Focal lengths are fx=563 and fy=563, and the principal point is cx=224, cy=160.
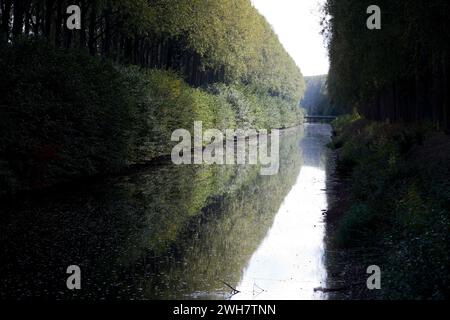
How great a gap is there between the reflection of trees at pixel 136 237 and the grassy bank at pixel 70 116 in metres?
1.43

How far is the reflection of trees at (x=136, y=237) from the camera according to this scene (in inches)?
326

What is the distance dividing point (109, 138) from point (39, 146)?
4.91 m

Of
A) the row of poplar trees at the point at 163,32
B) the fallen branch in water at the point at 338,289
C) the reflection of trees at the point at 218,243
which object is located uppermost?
the row of poplar trees at the point at 163,32

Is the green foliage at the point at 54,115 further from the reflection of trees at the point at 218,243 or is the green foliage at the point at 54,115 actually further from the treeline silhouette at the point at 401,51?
the treeline silhouette at the point at 401,51

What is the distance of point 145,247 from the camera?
1062 centimetres

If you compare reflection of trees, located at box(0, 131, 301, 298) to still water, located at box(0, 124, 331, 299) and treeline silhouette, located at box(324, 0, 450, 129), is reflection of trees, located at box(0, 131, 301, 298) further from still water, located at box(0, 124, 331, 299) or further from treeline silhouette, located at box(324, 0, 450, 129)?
treeline silhouette, located at box(324, 0, 450, 129)

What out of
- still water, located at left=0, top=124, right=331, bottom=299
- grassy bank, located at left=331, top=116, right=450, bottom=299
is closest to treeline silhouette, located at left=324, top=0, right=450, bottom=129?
grassy bank, located at left=331, top=116, right=450, bottom=299

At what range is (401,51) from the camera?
1603cm

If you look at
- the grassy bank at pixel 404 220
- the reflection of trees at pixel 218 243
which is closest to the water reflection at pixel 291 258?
the reflection of trees at pixel 218 243

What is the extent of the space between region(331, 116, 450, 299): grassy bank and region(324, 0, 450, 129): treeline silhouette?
2.53 meters
